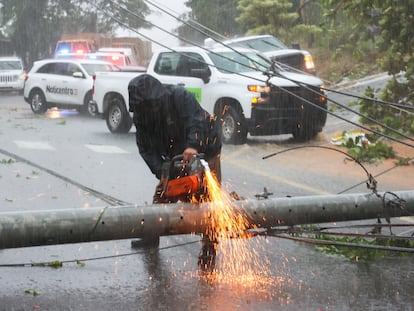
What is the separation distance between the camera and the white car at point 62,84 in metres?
25.6

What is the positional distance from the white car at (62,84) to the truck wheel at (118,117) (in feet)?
16.7

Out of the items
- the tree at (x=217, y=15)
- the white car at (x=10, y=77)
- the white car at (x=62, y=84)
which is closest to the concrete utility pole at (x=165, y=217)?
the white car at (x=62, y=84)

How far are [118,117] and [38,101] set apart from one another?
25.5ft

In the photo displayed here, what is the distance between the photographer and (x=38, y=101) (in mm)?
26734

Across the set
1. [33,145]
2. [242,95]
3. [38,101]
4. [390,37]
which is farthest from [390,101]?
[38,101]

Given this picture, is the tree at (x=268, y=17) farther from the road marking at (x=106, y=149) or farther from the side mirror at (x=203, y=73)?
the road marking at (x=106, y=149)

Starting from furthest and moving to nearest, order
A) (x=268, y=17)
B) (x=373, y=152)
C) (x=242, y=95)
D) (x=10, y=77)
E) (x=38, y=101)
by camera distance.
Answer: (x=10, y=77) → (x=268, y=17) → (x=38, y=101) → (x=242, y=95) → (x=373, y=152)

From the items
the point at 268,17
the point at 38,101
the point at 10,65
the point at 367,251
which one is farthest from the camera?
the point at 10,65

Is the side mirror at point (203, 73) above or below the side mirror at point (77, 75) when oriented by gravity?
above

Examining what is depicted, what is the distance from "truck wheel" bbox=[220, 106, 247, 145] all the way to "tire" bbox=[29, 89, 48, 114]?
10.9m

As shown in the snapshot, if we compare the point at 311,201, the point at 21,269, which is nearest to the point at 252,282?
the point at 311,201

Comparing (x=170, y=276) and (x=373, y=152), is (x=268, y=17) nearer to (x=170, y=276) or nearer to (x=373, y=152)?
(x=373, y=152)

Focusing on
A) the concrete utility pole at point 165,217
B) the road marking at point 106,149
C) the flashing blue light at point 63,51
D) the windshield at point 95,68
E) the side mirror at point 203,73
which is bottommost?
the road marking at point 106,149

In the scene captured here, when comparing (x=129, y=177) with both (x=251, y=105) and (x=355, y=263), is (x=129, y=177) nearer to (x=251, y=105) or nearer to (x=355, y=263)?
(x=251, y=105)
